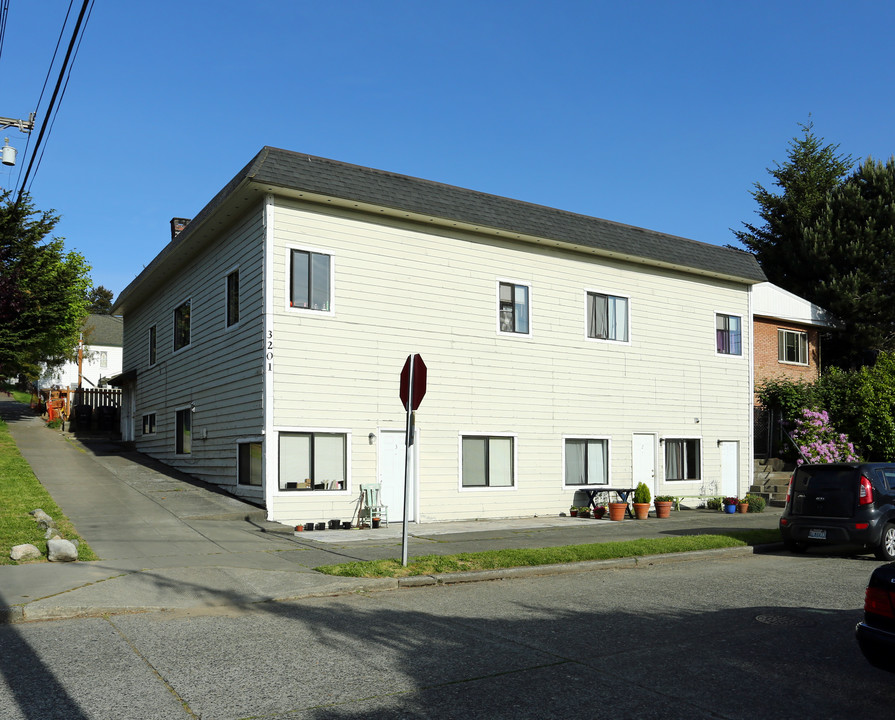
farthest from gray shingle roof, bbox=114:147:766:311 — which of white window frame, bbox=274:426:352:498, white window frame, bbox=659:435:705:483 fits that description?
white window frame, bbox=659:435:705:483

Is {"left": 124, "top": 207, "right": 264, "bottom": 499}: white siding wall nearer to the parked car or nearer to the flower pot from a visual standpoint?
the flower pot

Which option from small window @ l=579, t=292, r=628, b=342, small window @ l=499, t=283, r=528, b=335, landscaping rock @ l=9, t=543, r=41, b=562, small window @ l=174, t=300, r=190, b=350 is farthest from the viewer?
small window @ l=174, t=300, r=190, b=350

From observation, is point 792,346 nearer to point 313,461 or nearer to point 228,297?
point 313,461

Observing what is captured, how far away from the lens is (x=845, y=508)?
13125mm

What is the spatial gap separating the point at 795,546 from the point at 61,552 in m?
12.2

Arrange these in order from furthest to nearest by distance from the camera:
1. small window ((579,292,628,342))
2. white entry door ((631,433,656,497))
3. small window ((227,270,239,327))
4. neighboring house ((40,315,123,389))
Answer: neighboring house ((40,315,123,389)) → white entry door ((631,433,656,497)) → small window ((579,292,628,342)) → small window ((227,270,239,327))

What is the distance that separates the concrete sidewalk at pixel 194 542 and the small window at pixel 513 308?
196 inches

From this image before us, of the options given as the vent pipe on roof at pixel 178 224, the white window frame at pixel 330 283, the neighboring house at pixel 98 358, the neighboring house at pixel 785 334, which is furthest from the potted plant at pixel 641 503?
the neighboring house at pixel 98 358

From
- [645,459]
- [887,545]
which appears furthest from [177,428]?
[887,545]

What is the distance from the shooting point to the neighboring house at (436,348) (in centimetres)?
1656

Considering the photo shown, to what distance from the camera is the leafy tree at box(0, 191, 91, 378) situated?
28.2m

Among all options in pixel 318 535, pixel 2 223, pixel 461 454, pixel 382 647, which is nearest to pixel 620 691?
pixel 382 647

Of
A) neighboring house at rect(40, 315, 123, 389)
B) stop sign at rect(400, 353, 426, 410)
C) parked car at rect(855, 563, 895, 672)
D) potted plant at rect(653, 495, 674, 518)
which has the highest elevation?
neighboring house at rect(40, 315, 123, 389)

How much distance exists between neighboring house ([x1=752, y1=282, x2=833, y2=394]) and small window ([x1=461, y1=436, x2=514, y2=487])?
47.0 feet
